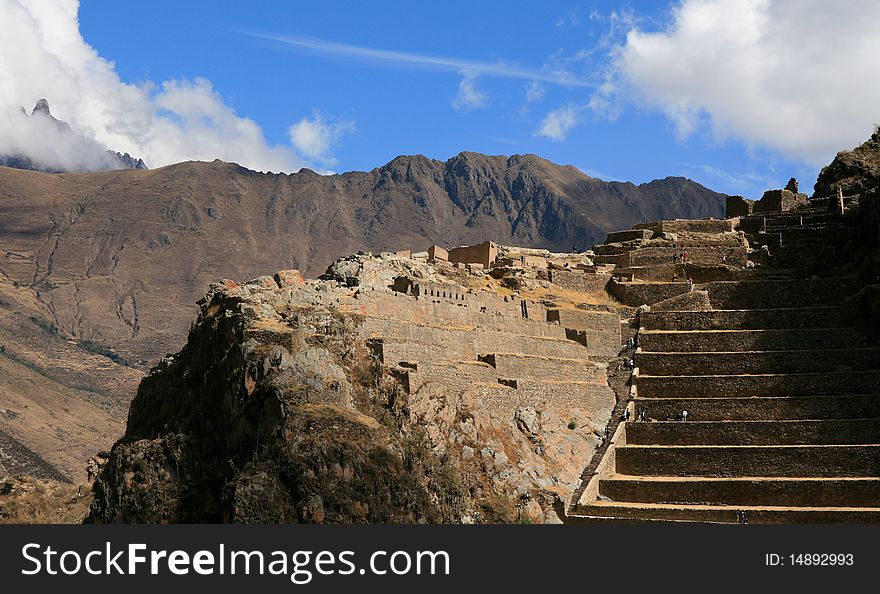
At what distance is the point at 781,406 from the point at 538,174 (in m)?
120

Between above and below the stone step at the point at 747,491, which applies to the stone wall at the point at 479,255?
above

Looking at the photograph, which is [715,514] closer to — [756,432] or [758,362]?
[756,432]

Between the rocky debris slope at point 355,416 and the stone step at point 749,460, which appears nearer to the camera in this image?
the rocky debris slope at point 355,416

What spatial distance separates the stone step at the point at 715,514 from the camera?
151ft

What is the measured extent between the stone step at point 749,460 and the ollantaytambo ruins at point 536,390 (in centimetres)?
7

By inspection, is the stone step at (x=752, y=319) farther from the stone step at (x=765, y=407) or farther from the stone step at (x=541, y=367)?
the stone step at (x=765, y=407)

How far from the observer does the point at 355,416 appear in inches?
A: 1884

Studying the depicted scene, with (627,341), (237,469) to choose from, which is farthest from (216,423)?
(627,341)

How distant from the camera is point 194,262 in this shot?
6526 inches

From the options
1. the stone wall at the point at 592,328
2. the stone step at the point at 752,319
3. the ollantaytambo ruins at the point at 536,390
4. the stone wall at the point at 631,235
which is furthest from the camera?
the stone wall at the point at 631,235

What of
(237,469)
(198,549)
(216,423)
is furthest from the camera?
(216,423)

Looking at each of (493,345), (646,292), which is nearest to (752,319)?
(646,292)

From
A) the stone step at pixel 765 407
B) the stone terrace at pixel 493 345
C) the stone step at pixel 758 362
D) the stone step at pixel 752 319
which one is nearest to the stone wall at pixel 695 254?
the stone step at pixel 752 319

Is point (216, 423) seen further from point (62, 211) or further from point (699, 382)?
point (62, 211)
